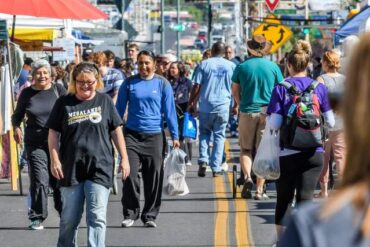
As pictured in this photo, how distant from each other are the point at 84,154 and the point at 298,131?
5.50ft

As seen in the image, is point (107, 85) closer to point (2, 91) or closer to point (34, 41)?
point (2, 91)

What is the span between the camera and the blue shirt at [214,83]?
15719 millimetres

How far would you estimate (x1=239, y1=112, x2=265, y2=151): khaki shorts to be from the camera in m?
13.2

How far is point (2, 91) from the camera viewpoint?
49.5ft

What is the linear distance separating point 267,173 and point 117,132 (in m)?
1.22

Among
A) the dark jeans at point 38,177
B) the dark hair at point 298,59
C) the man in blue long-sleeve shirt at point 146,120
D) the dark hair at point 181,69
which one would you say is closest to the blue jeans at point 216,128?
the dark hair at point 181,69

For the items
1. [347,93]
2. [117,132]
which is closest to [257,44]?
[117,132]

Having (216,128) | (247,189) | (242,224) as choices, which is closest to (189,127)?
(216,128)

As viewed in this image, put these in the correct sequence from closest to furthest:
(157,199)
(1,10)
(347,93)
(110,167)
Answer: (347,93)
(110,167)
(157,199)
(1,10)

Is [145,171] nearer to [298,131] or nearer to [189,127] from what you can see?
[298,131]

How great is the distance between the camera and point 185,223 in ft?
39.1

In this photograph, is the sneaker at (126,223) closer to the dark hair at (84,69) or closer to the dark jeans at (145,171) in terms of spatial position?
the dark jeans at (145,171)

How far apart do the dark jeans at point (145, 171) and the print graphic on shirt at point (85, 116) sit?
2.84 metres

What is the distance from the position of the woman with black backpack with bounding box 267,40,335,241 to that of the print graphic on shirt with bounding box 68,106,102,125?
1.40 metres
